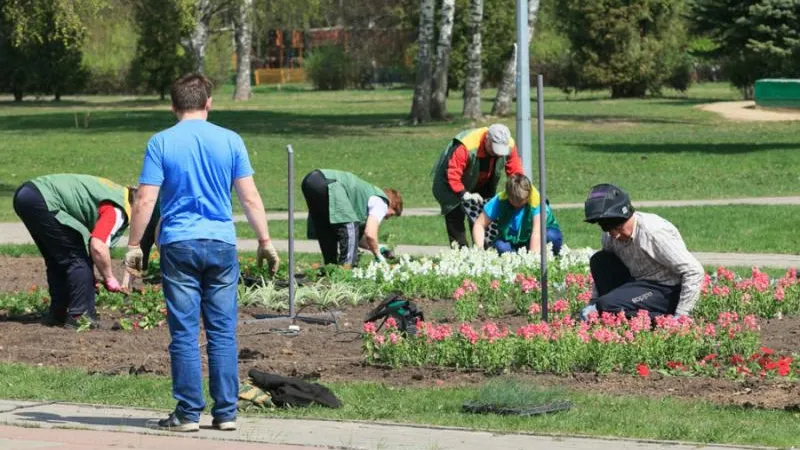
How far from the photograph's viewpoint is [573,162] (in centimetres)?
3164

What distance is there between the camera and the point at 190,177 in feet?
26.2

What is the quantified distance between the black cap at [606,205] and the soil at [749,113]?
39.6 metres

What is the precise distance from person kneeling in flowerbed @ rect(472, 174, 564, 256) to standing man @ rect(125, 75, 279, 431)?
608cm

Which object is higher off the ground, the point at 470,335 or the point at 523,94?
the point at 523,94

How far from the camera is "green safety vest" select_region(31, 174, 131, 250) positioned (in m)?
11.8

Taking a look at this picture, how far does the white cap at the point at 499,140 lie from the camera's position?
14722 millimetres

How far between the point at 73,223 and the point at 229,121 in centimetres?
3932

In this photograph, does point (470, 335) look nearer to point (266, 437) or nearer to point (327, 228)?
point (266, 437)

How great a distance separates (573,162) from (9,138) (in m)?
17.0

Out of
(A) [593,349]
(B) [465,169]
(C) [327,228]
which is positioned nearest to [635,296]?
(A) [593,349]

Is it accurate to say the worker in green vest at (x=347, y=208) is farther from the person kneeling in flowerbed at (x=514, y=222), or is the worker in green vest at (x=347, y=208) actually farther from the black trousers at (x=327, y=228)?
the person kneeling in flowerbed at (x=514, y=222)

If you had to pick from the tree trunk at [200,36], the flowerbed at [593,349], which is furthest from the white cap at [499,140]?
the tree trunk at [200,36]

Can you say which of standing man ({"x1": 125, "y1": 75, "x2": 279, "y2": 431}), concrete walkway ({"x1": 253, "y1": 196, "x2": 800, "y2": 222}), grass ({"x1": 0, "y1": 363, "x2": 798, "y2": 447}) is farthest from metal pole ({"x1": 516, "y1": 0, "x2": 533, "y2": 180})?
standing man ({"x1": 125, "y1": 75, "x2": 279, "y2": 431})

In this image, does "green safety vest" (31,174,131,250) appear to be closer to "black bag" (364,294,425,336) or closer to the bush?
"black bag" (364,294,425,336)
